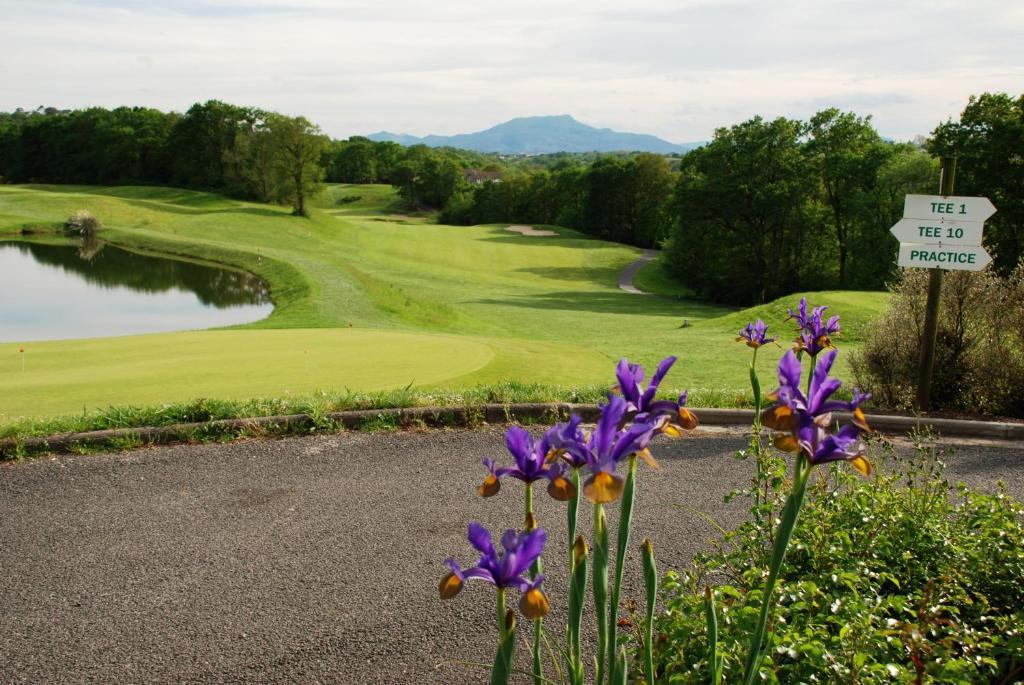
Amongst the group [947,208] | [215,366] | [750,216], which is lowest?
[215,366]

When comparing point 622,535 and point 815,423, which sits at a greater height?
Answer: point 815,423

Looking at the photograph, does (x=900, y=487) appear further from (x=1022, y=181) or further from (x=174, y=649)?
(x=1022, y=181)

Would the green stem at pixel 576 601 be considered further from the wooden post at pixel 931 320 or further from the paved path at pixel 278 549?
the wooden post at pixel 931 320

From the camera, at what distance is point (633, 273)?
58719 millimetres

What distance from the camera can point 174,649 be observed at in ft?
14.5

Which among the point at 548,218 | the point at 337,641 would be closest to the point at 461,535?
the point at 337,641

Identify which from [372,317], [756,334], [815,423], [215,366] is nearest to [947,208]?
[756,334]

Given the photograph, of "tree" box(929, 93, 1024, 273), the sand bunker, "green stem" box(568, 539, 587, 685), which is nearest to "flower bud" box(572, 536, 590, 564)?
"green stem" box(568, 539, 587, 685)

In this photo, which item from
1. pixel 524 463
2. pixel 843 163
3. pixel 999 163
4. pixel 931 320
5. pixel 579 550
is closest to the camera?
pixel 579 550

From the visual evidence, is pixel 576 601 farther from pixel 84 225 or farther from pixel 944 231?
pixel 84 225

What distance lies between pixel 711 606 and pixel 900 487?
15.7 ft

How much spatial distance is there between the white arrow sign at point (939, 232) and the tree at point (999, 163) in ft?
89.7

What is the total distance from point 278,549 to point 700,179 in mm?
48375

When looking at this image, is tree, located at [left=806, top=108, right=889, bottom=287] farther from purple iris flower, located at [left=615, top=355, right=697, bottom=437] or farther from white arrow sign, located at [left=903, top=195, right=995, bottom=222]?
purple iris flower, located at [left=615, top=355, right=697, bottom=437]
